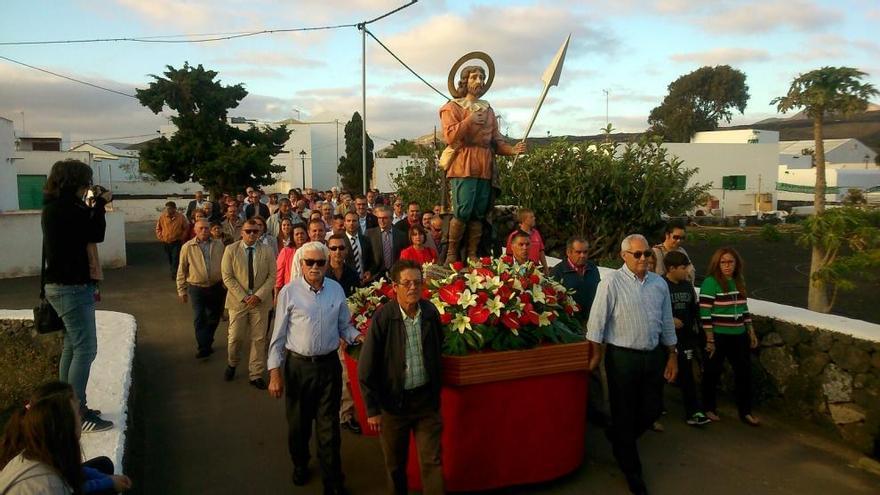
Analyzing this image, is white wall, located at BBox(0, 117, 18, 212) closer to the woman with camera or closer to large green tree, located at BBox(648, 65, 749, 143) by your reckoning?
the woman with camera

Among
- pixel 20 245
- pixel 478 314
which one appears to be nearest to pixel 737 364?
pixel 478 314

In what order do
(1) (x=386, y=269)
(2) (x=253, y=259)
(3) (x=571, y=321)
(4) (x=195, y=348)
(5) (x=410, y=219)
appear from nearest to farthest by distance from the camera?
(3) (x=571, y=321) → (2) (x=253, y=259) → (1) (x=386, y=269) → (4) (x=195, y=348) → (5) (x=410, y=219)

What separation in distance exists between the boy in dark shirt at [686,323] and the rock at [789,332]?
0.72 m

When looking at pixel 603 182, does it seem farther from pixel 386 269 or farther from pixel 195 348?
pixel 195 348

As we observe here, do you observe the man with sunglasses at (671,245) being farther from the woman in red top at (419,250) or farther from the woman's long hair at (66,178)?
the woman's long hair at (66,178)

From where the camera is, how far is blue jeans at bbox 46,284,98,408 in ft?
14.3

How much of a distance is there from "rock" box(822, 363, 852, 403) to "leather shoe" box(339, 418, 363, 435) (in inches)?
153

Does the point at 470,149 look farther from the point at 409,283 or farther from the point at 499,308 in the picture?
the point at 409,283

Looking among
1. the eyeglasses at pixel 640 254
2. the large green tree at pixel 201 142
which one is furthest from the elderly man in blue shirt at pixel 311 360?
the large green tree at pixel 201 142

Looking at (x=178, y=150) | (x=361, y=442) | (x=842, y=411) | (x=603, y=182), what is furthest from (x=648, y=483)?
(x=178, y=150)

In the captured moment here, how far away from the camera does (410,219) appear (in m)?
9.39

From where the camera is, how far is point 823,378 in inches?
220

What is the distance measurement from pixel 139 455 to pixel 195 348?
344 centimetres

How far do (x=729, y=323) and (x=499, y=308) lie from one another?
95.3 inches
